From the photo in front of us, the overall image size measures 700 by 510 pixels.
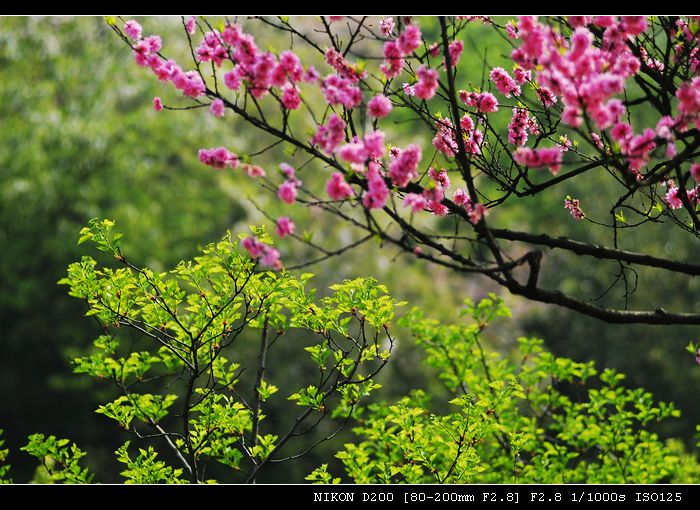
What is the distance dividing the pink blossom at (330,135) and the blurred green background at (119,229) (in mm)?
10335

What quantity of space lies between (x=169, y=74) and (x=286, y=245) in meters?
11.8

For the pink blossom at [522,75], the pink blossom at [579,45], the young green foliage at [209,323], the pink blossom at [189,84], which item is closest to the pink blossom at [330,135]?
the pink blossom at [189,84]

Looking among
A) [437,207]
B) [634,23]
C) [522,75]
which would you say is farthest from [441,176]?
[634,23]

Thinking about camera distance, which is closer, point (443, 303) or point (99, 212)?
point (99, 212)

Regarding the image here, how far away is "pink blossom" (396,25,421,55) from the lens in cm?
290

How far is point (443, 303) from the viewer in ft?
50.8

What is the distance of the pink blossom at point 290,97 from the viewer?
295 centimetres

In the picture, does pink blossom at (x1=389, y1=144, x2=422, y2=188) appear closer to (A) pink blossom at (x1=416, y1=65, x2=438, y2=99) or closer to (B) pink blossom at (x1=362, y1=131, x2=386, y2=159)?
(B) pink blossom at (x1=362, y1=131, x2=386, y2=159)

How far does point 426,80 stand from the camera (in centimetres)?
293

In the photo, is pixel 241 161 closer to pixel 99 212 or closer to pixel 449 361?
pixel 449 361

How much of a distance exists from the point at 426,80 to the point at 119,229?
35.4 ft
